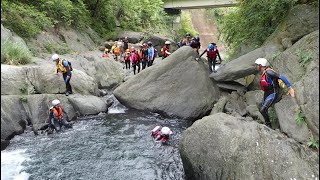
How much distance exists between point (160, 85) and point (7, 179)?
26.4ft

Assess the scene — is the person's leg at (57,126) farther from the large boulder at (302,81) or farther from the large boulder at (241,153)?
the large boulder at (302,81)

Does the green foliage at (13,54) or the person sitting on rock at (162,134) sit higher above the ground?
the green foliage at (13,54)

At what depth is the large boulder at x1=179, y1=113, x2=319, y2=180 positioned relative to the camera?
6434 mm

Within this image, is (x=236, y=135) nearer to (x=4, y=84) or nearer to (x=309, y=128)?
(x=309, y=128)

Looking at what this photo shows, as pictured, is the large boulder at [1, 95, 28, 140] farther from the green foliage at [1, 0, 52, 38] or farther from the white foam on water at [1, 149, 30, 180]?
the green foliage at [1, 0, 52, 38]

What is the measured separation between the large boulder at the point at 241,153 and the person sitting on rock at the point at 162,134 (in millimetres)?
2552

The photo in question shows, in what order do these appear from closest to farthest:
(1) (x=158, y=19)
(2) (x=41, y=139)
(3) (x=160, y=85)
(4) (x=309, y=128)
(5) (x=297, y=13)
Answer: (4) (x=309, y=128) → (2) (x=41, y=139) → (5) (x=297, y=13) → (3) (x=160, y=85) → (1) (x=158, y=19)

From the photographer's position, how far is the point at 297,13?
39.6 ft

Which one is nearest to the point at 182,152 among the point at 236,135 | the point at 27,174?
the point at 236,135

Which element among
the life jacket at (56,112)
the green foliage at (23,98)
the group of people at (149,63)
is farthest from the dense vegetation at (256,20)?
the green foliage at (23,98)

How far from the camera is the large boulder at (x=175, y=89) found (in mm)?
13867

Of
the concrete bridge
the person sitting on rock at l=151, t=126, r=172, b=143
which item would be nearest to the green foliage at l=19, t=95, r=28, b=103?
the person sitting on rock at l=151, t=126, r=172, b=143

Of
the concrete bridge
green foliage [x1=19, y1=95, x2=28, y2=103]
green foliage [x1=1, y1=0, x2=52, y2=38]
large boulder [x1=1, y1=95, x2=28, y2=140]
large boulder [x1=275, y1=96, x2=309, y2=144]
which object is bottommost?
large boulder [x1=1, y1=95, x2=28, y2=140]

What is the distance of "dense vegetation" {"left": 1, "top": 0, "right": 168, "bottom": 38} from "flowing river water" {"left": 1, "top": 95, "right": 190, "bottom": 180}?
900cm
